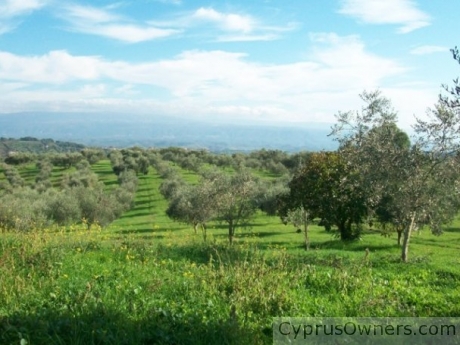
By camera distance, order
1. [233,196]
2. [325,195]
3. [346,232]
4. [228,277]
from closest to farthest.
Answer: [228,277] → [325,195] → [346,232] → [233,196]

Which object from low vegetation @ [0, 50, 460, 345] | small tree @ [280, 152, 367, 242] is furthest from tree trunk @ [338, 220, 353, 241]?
low vegetation @ [0, 50, 460, 345]

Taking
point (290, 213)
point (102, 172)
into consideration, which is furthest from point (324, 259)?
point (102, 172)

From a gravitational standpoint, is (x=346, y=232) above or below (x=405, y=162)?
below

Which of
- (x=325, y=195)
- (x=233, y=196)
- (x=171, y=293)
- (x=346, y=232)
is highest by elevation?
(x=325, y=195)

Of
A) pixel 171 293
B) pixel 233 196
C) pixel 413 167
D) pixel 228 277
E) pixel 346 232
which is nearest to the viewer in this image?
pixel 171 293

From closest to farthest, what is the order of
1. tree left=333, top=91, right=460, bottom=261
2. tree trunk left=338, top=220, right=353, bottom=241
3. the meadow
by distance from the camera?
the meadow
tree left=333, top=91, right=460, bottom=261
tree trunk left=338, top=220, right=353, bottom=241

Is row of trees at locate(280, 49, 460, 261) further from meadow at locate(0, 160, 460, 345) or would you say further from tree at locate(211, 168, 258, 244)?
tree at locate(211, 168, 258, 244)

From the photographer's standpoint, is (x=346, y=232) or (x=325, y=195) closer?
(x=325, y=195)

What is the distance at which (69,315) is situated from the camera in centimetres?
826

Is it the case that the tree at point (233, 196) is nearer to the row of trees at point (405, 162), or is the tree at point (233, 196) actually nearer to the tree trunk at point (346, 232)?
the tree trunk at point (346, 232)

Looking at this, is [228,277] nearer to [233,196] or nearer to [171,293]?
[171,293]

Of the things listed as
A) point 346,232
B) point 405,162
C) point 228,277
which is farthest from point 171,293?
point 346,232

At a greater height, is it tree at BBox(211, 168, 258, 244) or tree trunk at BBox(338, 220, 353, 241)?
tree at BBox(211, 168, 258, 244)

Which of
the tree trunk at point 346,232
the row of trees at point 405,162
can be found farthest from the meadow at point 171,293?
the tree trunk at point 346,232
